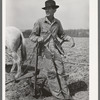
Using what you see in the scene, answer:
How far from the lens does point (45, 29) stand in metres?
1.85

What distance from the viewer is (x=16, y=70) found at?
6.20ft

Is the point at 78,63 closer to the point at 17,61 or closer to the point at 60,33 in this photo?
the point at 60,33

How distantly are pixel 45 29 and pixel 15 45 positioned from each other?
0.21 metres

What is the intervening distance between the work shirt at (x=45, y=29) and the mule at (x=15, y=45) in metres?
0.08

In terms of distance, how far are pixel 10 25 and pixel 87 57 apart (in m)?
0.50

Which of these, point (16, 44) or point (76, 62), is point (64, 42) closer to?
point (76, 62)

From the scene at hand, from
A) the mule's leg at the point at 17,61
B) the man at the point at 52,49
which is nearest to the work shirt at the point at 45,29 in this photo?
the man at the point at 52,49

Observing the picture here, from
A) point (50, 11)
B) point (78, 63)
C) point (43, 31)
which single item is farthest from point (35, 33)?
point (78, 63)

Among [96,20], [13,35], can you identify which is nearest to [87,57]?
[96,20]

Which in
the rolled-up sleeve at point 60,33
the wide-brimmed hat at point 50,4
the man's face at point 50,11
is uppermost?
the wide-brimmed hat at point 50,4

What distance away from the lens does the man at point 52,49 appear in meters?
1.83

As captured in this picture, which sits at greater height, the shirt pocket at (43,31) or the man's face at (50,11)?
the man's face at (50,11)

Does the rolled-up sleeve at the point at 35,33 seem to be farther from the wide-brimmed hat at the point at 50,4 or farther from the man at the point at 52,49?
the wide-brimmed hat at the point at 50,4

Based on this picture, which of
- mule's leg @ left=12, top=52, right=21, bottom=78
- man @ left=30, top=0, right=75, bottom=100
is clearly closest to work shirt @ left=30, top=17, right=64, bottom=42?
man @ left=30, top=0, right=75, bottom=100
